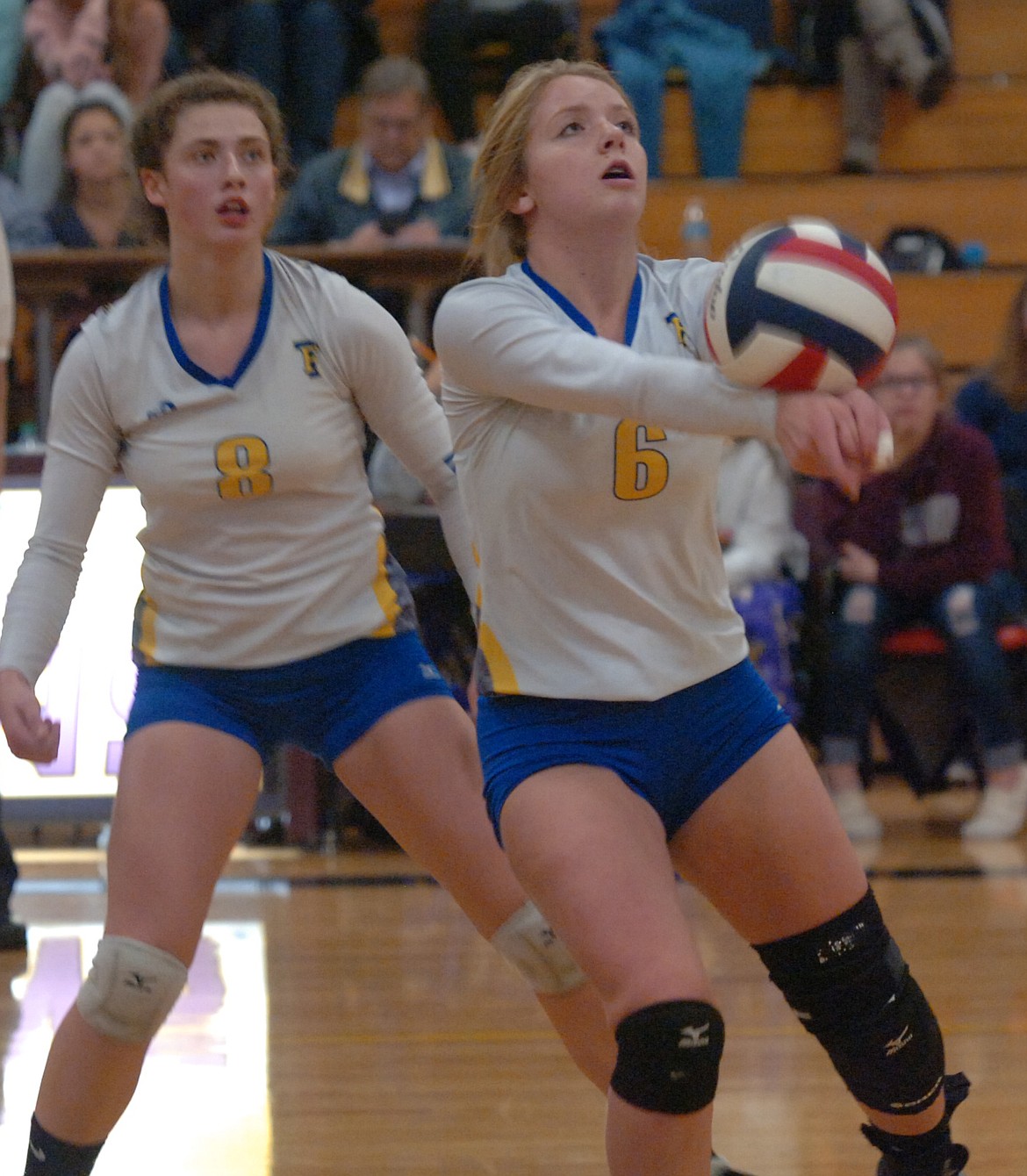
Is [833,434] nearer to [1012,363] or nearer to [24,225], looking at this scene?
[1012,363]

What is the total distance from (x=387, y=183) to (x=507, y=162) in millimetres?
4301

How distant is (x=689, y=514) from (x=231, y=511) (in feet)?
2.28

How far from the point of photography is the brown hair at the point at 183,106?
101 inches

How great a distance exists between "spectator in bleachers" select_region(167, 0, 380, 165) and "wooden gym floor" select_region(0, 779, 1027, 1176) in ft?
12.1

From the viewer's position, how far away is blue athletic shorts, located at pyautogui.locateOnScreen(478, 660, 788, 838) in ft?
6.88

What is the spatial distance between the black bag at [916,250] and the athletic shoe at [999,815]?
8.85 ft

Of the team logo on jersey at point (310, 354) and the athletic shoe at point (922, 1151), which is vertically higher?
the team logo on jersey at point (310, 354)

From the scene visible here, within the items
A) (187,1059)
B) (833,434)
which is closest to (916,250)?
(187,1059)

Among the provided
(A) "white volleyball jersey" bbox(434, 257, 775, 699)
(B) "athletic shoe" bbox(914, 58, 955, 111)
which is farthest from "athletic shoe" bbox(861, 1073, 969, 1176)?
(B) "athletic shoe" bbox(914, 58, 955, 111)

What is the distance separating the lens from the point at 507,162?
2.28m

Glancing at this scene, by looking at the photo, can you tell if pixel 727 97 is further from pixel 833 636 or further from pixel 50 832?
pixel 50 832

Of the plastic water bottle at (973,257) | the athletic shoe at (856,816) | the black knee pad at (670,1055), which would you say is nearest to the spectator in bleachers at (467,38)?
the plastic water bottle at (973,257)

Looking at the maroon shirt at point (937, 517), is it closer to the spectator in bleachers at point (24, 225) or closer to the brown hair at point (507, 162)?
the spectator in bleachers at point (24, 225)

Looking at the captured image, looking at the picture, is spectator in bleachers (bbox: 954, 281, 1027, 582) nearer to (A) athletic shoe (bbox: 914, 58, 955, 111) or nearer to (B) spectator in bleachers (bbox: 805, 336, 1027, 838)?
(B) spectator in bleachers (bbox: 805, 336, 1027, 838)
